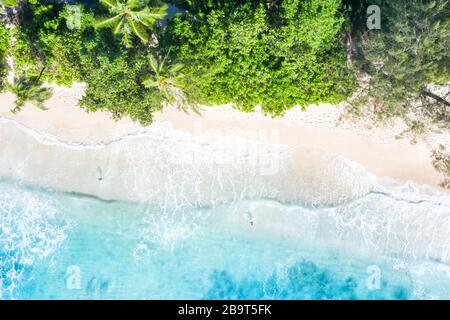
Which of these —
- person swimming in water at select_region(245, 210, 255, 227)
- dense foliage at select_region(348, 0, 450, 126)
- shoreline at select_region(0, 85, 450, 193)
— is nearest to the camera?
dense foliage at select_region(348, 0, 450, 126)

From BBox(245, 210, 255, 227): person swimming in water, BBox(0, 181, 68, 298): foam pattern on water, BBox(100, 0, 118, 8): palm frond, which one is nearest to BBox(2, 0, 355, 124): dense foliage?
BBox(100, 0, 118, 8): palm frond

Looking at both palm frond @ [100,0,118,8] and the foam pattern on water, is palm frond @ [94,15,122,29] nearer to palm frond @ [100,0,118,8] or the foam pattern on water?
palm frond @ [100,0,118,8]

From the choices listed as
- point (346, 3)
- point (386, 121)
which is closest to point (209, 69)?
point (346, 3)

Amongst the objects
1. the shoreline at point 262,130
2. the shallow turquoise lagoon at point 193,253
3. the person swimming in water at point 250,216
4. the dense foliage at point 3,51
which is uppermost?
the dense foliage at point 3,51

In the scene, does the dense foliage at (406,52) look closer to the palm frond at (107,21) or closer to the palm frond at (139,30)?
the palm frond at (139,30)

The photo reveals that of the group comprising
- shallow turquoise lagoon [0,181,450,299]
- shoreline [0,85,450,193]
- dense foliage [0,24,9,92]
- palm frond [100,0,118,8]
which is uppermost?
palm frond [100,0,118,8]

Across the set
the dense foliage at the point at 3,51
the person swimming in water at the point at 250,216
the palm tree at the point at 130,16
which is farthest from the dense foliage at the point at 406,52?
the dense foliage at the point at 3,51

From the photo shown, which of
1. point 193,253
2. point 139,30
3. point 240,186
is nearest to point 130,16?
point 139,30
